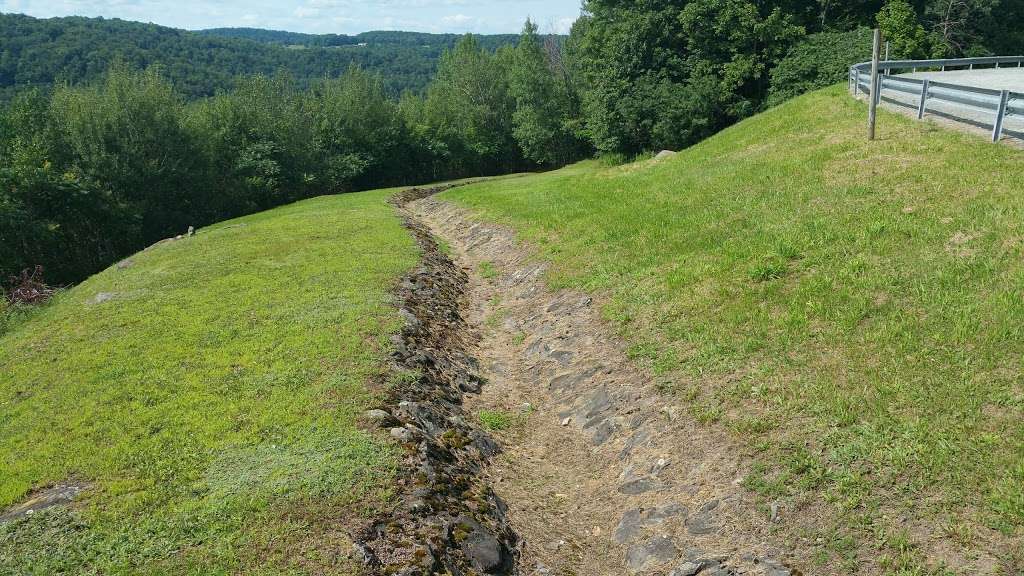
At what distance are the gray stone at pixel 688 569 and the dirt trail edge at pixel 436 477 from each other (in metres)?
1.99

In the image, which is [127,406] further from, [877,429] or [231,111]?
[231,111]

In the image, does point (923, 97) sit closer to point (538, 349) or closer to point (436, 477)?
point (538, 349)

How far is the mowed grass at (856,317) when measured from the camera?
6641 mm

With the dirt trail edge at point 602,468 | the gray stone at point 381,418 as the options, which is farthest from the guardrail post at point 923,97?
the gray stone at point 381,418

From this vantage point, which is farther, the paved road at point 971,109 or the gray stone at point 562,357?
the paved road at point 971,109

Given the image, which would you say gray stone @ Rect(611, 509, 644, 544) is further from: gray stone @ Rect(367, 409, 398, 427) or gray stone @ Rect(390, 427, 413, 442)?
gray stone @ Rect(367, 409, 398, 427)

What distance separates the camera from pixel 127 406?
10.6 meters

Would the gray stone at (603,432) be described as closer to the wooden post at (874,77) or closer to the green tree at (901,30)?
the wooden post at (874,77)

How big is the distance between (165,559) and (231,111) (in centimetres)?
5769

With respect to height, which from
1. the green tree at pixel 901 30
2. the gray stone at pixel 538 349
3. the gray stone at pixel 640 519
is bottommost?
the gray stone at pixel 538 349

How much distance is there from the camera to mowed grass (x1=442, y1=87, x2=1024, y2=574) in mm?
6641

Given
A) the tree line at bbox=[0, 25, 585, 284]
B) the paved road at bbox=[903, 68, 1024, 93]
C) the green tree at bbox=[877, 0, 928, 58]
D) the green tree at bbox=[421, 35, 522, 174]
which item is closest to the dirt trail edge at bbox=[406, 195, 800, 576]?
the paved road at bbox=[903, 68, 1024, 93]

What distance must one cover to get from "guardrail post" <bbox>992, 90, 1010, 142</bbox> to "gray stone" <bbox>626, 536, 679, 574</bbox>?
47.1 ft

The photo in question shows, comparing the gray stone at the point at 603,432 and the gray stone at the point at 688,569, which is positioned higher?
the gray stone at the point at 688,569
